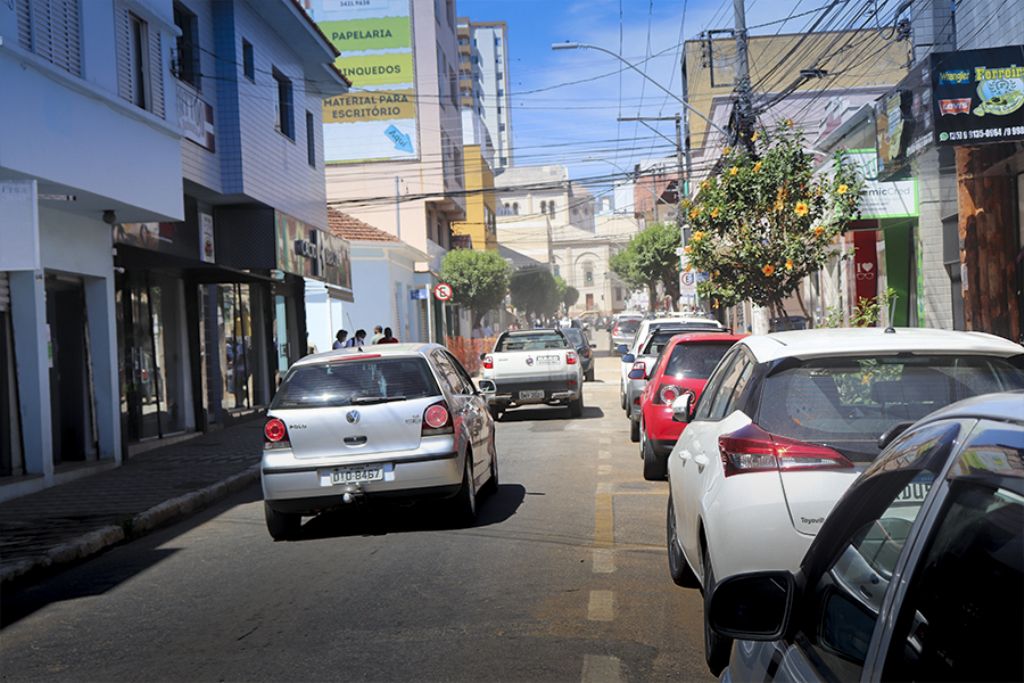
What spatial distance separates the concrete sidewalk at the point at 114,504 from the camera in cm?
957

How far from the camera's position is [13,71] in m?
12.1

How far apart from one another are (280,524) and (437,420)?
1664mm

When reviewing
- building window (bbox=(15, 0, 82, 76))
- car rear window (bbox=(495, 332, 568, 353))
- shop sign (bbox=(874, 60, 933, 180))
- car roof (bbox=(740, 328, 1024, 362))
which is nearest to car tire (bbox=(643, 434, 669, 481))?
car roof (bbox=(740, 328, 1024, 362))

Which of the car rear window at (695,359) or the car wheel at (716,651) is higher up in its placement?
the car rear window at (695,359)

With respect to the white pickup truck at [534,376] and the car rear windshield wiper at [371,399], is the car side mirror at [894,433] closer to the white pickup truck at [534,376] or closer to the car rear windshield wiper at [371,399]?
the car rear windshield wiper at [371,399]

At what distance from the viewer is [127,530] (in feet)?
35.3

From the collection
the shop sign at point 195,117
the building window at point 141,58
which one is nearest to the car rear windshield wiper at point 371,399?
the building window at point 141,58

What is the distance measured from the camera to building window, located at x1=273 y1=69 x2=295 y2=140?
84.0 ft

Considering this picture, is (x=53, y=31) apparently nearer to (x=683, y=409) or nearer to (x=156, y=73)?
(x=156, y=73)

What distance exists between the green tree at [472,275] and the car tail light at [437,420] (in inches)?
1868

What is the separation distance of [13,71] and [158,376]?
8849mm

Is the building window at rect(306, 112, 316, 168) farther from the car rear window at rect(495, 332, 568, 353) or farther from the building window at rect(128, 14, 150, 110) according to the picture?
the building window at rect(128, 14, 150, 110)

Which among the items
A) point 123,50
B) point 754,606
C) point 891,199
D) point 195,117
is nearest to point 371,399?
point 754,606

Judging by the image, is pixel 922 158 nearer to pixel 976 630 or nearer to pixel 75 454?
pixel 75 454
